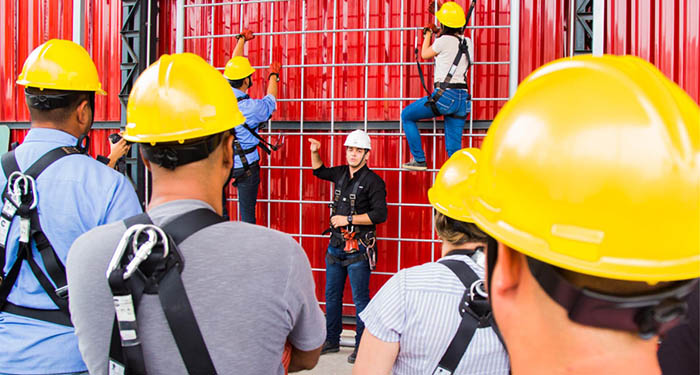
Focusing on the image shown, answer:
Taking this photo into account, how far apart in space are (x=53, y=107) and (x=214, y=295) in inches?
65.0

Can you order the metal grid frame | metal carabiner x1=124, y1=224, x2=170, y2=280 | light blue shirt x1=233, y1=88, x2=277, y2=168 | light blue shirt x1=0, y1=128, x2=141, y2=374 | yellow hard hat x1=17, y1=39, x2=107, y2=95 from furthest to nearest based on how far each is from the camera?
light blue shirt x1=233, y1=88, x2=277, y2=168 < the metal grid frame < yellow hard hat x1=17, y1=39, x2=107, y2=95 < light blue shirt x1=0, y1=128, x2=141, y2=374 < metal carabiner x1=124, y1=224, x2=170, y2=280

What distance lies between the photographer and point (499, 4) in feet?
19.4

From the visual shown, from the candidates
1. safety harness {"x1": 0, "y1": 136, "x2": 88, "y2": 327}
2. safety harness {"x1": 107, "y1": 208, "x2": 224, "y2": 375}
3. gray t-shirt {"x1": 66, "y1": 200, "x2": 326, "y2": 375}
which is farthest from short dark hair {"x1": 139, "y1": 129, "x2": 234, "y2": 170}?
safety harness {"x1": 0, "y1": 136, "x2": 88, "y2": 327}

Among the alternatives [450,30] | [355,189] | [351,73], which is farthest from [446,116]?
[351,73]

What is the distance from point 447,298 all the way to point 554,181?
1280mm

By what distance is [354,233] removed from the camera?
5.63 meters

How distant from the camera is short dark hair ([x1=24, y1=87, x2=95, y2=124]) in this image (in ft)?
8.31

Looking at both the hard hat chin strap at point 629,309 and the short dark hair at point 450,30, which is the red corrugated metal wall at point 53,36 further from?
the hard hat chin strap at point 629,309

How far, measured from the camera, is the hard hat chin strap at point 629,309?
29.9 inches

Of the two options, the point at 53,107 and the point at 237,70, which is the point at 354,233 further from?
the point at 53,107

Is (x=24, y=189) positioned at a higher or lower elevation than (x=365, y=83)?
lower

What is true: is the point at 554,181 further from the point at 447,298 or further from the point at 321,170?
the point at 321,170

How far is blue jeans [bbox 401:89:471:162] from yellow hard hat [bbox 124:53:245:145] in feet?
12.5

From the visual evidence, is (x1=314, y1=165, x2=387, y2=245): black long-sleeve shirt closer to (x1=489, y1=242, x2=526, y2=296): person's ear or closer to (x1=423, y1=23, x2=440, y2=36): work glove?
(x1=423, y1=23, x2=440, y2=36): work glove
